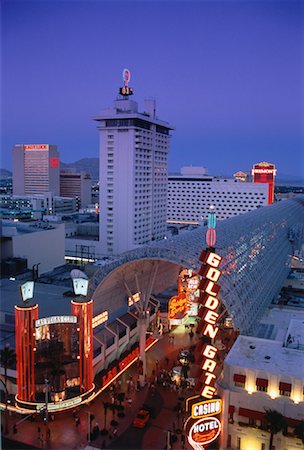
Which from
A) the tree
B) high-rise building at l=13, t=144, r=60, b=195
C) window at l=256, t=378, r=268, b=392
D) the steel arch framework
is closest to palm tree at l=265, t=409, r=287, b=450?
the tree

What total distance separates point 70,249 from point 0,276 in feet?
101

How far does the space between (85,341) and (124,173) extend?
50.3 m

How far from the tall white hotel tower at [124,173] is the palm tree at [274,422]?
55264 mm

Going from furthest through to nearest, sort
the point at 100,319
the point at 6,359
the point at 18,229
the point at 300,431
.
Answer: the point at 18,229, the point at 100,319, the point at 6,359, the point at 300,431

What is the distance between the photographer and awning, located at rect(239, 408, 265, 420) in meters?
23.1

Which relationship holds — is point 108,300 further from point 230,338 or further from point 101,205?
point 101,205

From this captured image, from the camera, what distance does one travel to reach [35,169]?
156 meters

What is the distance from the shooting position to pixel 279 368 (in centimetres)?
2362

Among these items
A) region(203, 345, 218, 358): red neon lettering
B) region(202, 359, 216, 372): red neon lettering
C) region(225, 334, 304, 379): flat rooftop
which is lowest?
region(225, 334, 304, 379): flat rooftop

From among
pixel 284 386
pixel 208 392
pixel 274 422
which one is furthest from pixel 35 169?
pixel 274 422

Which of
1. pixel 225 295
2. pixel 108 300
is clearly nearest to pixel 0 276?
pixel 108 300

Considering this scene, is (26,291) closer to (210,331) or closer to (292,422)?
(210,331)

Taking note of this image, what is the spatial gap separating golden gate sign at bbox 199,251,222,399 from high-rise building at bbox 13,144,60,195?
13684 cm

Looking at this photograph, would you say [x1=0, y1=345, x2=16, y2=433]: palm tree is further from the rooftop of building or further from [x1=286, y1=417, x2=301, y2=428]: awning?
the rooftop of building
